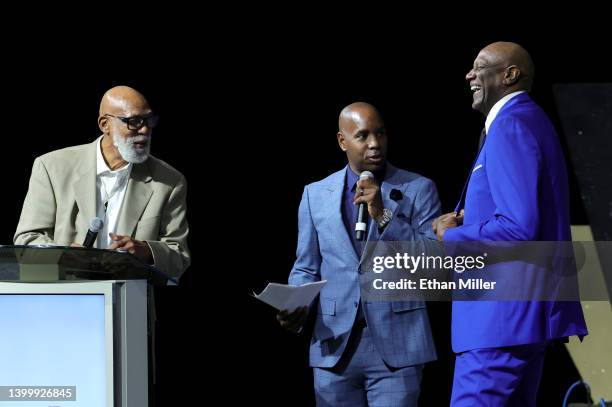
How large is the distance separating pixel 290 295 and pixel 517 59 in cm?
118

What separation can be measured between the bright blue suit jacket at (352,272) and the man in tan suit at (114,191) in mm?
517

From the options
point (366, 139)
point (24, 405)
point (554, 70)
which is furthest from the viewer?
point (554, 70)

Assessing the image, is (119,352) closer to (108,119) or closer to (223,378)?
(108,119)

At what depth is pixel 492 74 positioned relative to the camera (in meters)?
3.74

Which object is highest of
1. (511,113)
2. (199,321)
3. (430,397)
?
(511,113)

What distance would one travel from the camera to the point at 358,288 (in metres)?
4.35

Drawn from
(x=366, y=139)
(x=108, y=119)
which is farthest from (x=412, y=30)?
(x=108, y=119)

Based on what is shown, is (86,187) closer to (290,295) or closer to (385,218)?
(290,295)

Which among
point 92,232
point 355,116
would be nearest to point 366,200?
point 355,116

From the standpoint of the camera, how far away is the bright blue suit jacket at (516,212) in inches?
133

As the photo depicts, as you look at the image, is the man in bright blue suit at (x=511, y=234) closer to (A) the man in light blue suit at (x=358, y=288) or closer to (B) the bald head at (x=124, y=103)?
(A) the man in light blue suit at (x=358, y=288)

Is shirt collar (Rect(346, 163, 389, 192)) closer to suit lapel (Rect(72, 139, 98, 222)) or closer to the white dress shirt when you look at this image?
the white dress shirt

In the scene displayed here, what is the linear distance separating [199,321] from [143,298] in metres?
2.47

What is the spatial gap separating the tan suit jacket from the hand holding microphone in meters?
0.69
